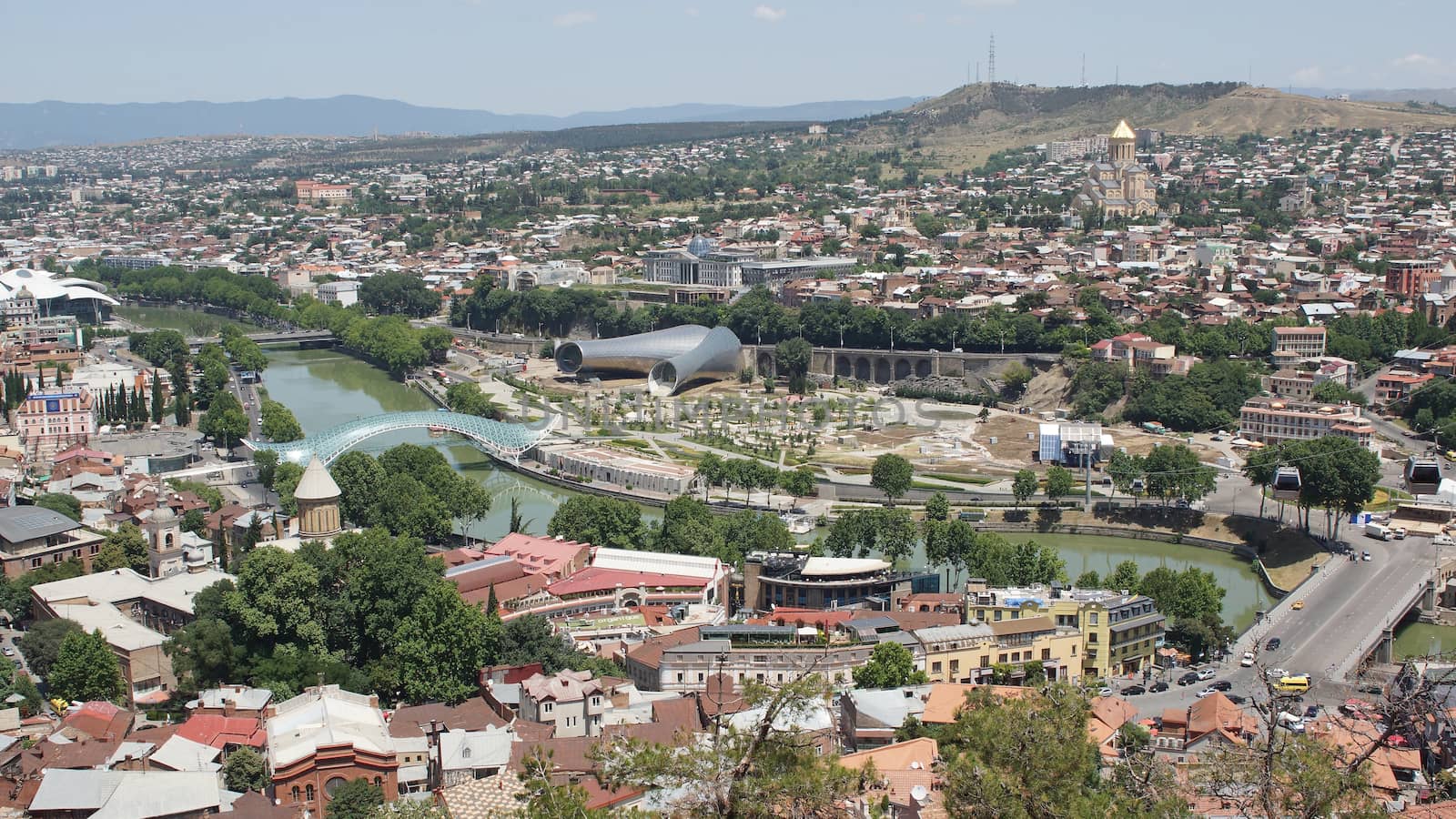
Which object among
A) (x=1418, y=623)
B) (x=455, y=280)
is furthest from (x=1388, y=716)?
(x=455, y=280)

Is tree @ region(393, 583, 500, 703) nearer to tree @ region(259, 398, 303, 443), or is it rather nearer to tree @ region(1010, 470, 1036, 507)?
tree @ region(1010, 470, 1036, 507)

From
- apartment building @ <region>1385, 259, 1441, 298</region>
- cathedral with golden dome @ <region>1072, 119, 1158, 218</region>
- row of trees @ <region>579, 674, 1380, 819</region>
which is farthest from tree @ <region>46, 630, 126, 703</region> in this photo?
cathedral with golden dome @ <region>1072, 119, 1158, 218</region>

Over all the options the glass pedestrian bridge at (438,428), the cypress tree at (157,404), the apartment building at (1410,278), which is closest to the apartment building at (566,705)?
the glass pedestrian bridge at (438,428)

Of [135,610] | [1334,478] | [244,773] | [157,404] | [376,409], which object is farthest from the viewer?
[376,409]

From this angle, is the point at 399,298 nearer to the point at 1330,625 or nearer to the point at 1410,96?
the point at 1330,625

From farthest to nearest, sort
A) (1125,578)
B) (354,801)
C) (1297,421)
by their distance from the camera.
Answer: (1297,421) < (1125,578) < (354,801)

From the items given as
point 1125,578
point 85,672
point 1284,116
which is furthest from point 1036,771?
point 1284,116

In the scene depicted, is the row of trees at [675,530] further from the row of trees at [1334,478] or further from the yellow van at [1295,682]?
the row of trees at [1334,478]
